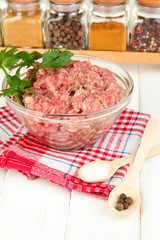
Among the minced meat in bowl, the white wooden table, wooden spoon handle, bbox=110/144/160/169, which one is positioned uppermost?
the minced meat in bowl

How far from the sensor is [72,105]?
5.03 ft

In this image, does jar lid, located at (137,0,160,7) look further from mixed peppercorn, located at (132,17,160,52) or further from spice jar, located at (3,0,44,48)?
spice jar, located at (3,0,44,48)

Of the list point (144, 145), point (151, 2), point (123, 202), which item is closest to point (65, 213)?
point (123, 202)

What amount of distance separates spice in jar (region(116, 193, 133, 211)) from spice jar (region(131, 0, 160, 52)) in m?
1.21

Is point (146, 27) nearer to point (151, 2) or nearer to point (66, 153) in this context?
point (151, 2)

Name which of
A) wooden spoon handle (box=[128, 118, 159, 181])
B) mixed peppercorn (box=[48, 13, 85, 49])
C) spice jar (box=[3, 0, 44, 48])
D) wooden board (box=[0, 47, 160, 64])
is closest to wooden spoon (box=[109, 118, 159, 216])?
wooden spoon handle (box=[128, 118, 159, 181])

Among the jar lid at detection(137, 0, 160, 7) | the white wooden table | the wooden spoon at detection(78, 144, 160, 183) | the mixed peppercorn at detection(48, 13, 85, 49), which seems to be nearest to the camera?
the white wooden table

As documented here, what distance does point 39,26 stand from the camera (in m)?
2.39

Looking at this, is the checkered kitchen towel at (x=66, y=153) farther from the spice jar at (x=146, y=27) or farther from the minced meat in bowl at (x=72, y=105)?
the spice jar at (x=146, y=27)

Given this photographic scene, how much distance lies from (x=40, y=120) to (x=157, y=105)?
Answer: 2.60ft

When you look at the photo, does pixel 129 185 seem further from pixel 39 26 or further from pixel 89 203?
pixel 39 26

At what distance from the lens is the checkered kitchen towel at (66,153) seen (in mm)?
1518

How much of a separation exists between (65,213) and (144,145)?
1.48ft

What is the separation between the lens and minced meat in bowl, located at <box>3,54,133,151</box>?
4.98ft
